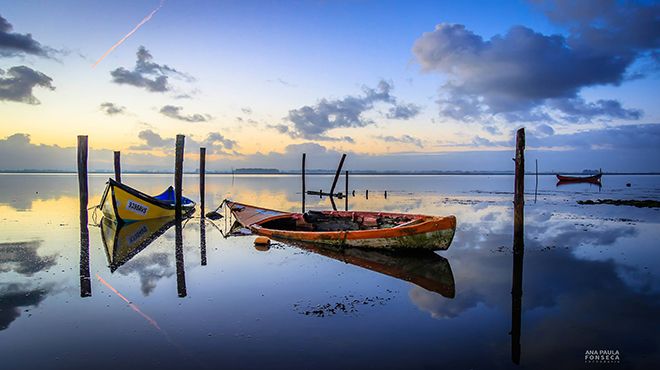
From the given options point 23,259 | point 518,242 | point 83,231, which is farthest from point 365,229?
point 83,231

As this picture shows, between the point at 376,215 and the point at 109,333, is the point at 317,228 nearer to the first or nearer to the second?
the point at 376,215

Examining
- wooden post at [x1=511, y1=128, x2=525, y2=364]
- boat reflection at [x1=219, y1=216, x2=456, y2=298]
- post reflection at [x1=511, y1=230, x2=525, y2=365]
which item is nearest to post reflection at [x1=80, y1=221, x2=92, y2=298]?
boat reflection at [x1=219, y1=216, x2=456, y2=298]

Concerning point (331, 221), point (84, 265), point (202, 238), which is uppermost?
point (331, 221)

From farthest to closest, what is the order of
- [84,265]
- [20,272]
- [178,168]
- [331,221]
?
1. [178,168]
2. [331,221]
3. [84,265]
4. [20,272]

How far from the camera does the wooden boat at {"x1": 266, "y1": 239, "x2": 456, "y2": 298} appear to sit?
9273 mm

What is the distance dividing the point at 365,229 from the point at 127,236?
33.1 feet

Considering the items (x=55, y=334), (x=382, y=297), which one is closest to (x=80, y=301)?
(x=55, y=334)

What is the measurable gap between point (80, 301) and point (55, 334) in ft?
5.40

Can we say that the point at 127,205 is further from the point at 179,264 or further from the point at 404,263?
the point at 404,263

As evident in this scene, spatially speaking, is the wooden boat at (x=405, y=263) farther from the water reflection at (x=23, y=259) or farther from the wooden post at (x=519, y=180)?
the water reflection at (x=23, y=259)

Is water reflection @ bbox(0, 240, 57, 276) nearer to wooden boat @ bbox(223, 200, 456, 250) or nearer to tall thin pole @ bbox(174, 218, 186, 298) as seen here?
tall thin pole @ bbox(174, 218, 186, 298)

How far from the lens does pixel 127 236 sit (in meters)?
15.9

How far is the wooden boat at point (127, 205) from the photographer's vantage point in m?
18.7

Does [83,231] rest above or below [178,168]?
below
